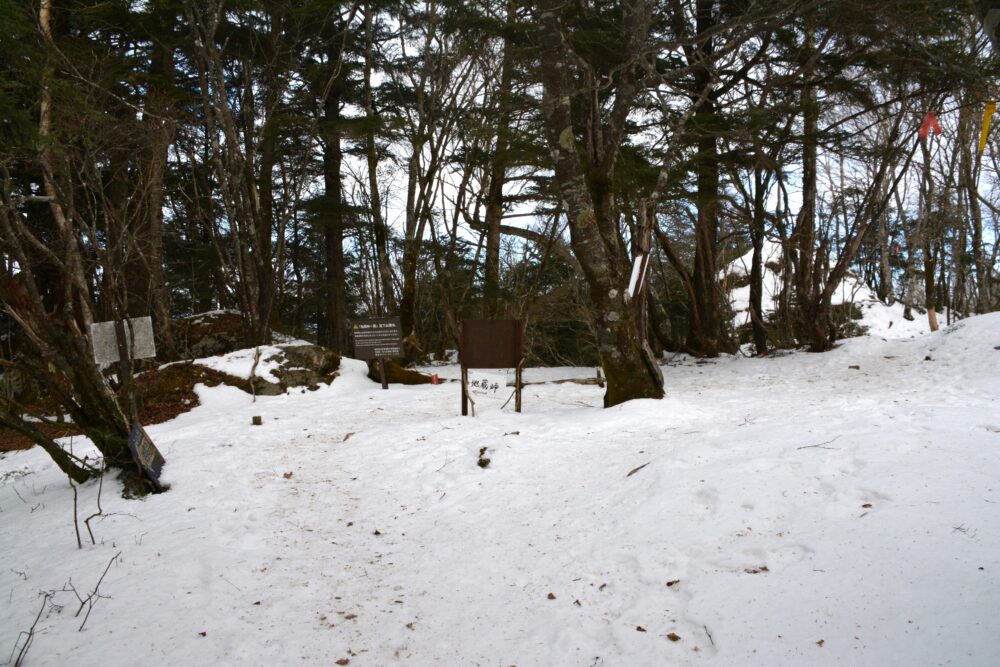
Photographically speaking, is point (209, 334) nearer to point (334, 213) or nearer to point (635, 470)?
point (334, 213)

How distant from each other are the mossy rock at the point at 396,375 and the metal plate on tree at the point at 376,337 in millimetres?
871

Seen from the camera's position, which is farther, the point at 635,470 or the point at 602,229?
the point at 602,229

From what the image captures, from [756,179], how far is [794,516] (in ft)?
32.5

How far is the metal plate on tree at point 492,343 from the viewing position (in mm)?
7859

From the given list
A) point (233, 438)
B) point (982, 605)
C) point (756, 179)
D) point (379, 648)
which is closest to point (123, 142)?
point (233, 438)

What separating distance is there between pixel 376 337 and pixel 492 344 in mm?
3685

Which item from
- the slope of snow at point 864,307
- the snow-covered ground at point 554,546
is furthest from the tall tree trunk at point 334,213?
the slope of snow at point 864,307

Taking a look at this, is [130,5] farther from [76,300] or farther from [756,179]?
[756,179]

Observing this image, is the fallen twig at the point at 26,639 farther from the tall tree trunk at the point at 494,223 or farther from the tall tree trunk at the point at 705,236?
the tall tree trunk at the point at 494,223

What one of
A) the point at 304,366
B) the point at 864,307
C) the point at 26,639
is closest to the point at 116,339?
the point at 26,639

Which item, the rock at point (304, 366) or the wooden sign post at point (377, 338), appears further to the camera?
the wooden sign post at point (377, 338)

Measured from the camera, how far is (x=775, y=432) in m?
5.36

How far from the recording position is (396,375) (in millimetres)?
11711

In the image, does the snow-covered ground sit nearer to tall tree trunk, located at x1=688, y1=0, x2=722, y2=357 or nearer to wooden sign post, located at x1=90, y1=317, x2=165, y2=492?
wooden sign post, located at x1=90, y1=317, x2=165, y2=492
